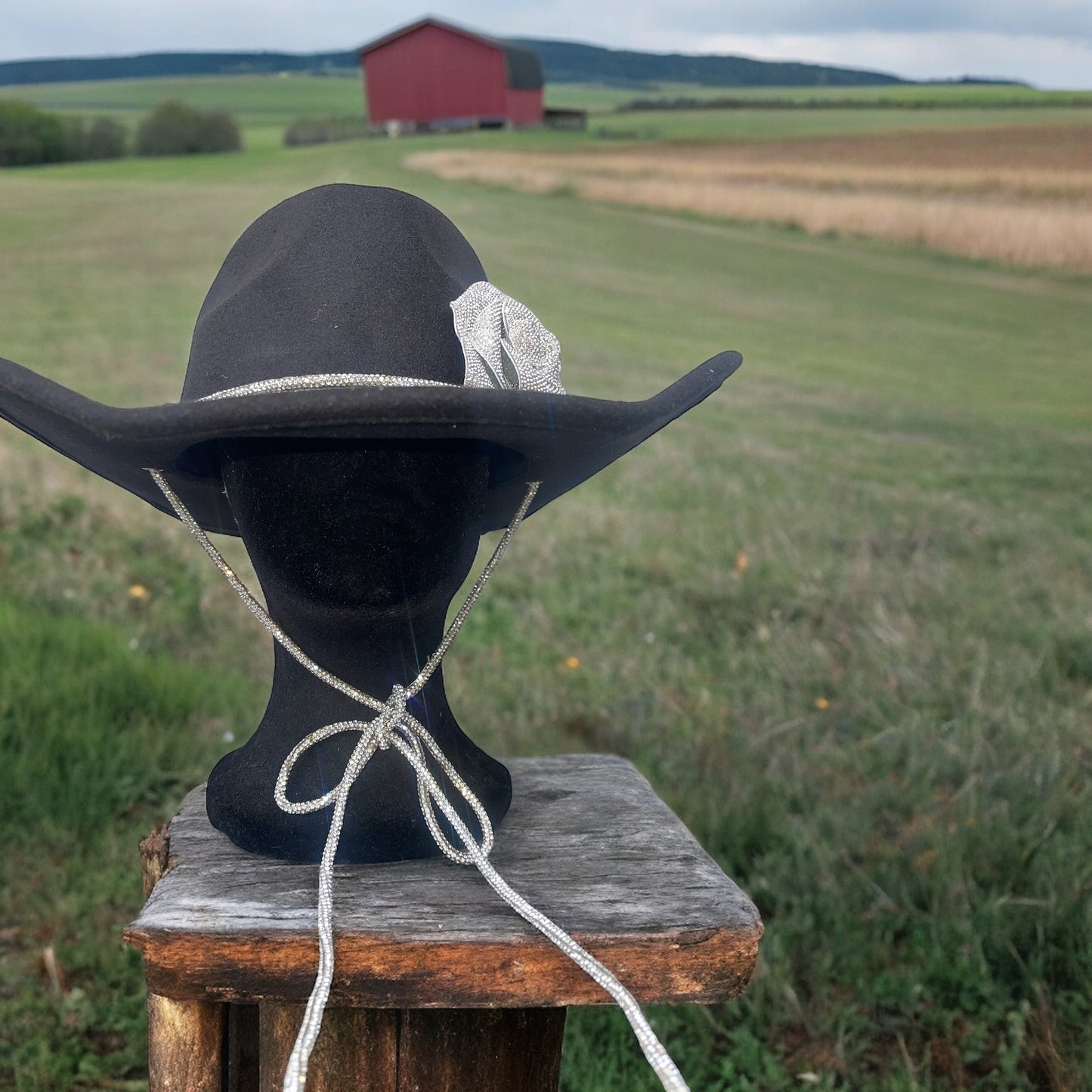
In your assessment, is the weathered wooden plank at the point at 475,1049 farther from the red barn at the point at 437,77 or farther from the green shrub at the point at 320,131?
the green shrub at the point at 320,131

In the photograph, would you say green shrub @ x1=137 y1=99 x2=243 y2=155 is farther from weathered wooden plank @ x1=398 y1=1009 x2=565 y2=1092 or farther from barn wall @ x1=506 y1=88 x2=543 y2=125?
weathered wooden plank @ x1=398 y1=1009 x2=565 y2=1092

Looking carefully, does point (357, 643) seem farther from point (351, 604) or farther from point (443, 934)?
point (443, 934)

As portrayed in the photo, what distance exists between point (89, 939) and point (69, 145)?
424 centimetres

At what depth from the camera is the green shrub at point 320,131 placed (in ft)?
20.0

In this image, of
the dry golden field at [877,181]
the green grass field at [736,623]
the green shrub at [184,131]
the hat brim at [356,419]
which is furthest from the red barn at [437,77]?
the hat brim at [356,419]

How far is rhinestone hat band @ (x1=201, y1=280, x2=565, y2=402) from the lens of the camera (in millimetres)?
1250

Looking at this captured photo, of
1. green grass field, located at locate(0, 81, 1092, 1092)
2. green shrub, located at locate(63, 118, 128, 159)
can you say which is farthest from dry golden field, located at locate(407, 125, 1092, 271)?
green shrub, located at locate(63, 118, 128, 159)

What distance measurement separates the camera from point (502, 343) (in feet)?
4.24

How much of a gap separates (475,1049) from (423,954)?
22cm

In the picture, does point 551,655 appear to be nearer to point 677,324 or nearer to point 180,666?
point 180,666

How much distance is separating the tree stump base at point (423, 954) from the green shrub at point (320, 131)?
5284 mm

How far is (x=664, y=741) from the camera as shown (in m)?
3.19

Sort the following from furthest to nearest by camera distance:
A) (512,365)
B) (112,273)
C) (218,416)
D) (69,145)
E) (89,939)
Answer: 1. (112,273)
2. (69,145)
3. (89,939)
4. (512,365)
5. (218,416)

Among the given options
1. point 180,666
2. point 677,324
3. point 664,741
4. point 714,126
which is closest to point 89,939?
point 180,666
